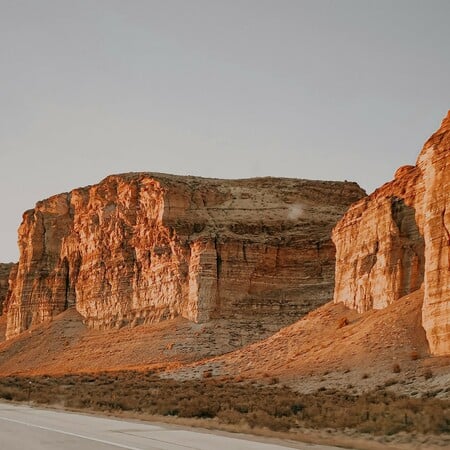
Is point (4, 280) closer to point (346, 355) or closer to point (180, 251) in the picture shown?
point (180, 251)

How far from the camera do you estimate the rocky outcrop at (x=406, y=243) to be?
37.8 meters

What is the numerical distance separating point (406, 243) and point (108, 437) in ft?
117

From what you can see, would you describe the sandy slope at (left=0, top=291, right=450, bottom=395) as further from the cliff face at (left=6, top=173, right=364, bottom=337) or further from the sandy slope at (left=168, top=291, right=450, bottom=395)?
the cliff face at (left=6, top=173, right=364, bottom=337)

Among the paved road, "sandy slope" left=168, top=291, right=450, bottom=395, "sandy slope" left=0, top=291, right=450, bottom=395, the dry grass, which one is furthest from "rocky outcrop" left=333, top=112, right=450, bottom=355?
the paved road

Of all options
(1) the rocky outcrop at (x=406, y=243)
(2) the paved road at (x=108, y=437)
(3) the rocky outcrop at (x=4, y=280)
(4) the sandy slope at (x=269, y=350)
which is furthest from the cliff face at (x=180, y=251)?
(2) the paved road at (x=108, y=437)

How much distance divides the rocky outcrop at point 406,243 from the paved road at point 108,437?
2078 cm

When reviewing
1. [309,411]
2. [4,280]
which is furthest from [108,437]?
[4,280]

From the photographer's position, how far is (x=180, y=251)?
8188 centimetres

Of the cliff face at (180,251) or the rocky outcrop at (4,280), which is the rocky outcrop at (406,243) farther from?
the rocky outcrop at (4,280)

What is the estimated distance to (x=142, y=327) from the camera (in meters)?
80.7

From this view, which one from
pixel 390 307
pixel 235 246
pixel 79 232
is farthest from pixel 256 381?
pixel 79 232

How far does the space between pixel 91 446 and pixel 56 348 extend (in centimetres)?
7659

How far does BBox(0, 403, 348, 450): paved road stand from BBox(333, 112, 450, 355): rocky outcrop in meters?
20.8

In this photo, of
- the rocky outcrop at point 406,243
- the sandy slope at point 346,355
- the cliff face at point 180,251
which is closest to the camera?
the sandy slope at point 346,355
